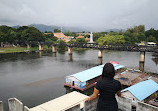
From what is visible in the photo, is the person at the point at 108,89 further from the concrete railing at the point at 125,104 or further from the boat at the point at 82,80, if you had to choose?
the boat at the point at 82,80

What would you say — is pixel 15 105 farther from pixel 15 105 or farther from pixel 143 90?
pixel 143 90

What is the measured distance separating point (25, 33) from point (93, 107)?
271 feet

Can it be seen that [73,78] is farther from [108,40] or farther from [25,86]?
[108,40]

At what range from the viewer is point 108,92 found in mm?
4168

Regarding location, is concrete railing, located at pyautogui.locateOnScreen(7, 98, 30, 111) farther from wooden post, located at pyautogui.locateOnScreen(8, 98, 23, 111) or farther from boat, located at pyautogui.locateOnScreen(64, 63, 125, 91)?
boat, located at pyautogui.locateOnScreen(64, 63, 125, 91)

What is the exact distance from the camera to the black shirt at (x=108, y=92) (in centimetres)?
417

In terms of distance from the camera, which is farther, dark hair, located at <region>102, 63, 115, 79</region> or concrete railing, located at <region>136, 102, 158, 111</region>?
concrete railing, located at <region>136, 102, 158, 111</region>

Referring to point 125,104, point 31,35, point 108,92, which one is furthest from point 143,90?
point 31,35

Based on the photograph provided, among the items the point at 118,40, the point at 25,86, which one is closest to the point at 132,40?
the point at 118,40

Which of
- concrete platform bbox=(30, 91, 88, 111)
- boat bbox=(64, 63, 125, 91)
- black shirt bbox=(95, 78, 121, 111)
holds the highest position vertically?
black shirt bbox=(95, 78, 121, 111)

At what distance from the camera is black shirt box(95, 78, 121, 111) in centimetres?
417

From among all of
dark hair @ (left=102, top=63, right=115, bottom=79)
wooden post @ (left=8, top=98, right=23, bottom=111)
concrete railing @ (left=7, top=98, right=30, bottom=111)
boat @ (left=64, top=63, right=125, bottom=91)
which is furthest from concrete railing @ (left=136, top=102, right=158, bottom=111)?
boat @ (left=64, top=63, right=125, bottom=91)

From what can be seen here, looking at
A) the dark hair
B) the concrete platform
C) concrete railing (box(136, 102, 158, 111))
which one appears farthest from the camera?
the concrete platform

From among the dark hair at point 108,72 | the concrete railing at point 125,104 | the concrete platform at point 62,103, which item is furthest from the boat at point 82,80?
the dark hair at point 108,72
